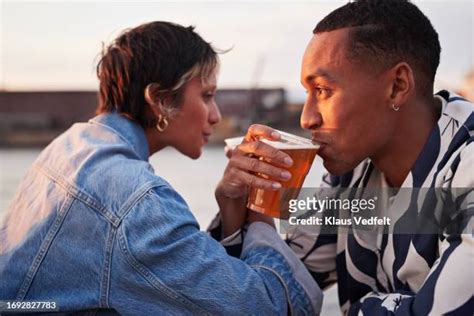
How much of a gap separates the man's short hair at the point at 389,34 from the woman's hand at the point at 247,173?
307 millimetres

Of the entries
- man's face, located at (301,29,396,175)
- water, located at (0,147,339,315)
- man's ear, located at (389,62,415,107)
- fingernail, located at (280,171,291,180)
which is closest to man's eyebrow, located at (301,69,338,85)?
man's face, located at (301,29,396,175)

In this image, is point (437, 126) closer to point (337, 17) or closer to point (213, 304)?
point (337, 17)

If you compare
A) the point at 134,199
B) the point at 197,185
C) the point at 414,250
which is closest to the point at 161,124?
the point at 134,199

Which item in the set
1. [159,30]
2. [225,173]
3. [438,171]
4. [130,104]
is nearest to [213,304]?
[225,173]

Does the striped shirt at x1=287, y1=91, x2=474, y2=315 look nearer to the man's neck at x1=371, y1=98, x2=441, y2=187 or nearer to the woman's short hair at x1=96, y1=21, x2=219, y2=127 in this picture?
the man's neck at x1=371, y1=98, x2=441, y2=187

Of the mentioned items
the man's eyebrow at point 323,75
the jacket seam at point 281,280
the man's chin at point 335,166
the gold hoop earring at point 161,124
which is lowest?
the jacket seam at point 281,280

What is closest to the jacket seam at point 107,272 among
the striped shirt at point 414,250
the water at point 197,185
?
the striped shirt at point 414,250

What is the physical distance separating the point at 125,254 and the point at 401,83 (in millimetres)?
787

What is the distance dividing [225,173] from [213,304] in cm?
46

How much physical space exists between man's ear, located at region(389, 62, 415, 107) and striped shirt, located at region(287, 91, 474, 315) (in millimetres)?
104

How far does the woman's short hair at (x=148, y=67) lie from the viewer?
6.53 ft

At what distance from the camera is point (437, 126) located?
5.32 ft
